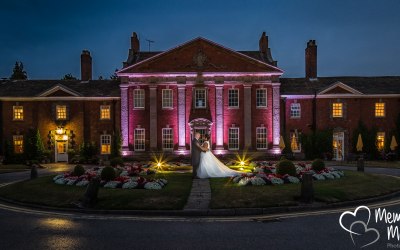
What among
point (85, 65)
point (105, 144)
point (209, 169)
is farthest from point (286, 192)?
point (85, 65)

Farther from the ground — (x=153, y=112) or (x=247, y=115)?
(x=153, y=112)

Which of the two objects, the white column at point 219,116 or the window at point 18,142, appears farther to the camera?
the window at point 18,142

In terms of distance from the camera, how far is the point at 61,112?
43.0 meters

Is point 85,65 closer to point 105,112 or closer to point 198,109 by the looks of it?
point 105,112

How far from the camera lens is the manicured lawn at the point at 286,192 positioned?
15.3 m

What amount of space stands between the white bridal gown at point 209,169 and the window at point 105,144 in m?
22.2

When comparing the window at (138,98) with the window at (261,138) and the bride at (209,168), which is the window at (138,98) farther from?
the bride at (209,168)

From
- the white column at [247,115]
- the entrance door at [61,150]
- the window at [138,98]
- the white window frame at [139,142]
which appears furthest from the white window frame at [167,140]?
the entrance door at [61,150]

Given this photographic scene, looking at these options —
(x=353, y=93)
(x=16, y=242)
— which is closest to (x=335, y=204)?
(x=16, y=242)

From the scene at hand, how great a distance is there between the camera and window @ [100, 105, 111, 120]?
42938 mm

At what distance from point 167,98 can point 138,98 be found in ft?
9.20

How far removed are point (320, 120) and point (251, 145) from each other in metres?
7.27

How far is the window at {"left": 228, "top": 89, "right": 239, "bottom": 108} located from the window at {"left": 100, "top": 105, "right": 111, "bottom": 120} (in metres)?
11.9

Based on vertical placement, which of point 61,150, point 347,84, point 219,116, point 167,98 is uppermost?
point 347,84
